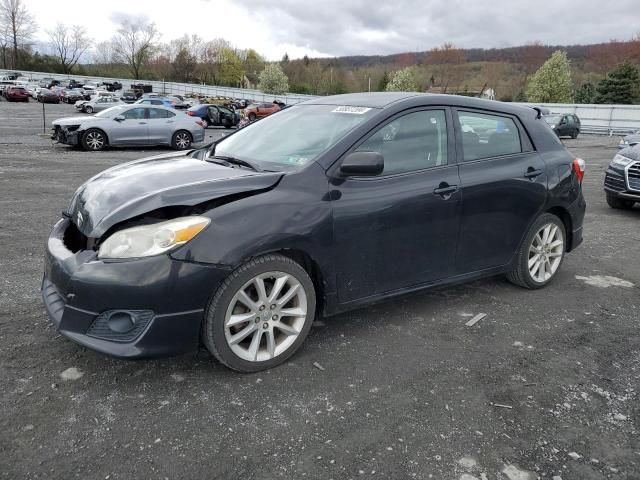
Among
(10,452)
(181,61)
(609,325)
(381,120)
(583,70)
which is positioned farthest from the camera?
(181,61)

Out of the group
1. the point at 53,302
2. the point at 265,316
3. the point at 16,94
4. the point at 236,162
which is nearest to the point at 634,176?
the point at 236,162

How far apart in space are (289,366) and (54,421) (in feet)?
4.23

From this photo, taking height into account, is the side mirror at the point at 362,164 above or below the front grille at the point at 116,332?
above

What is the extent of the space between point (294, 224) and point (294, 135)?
97 centimetres

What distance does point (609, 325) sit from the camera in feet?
13.1

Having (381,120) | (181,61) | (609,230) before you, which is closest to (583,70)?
(181,61)

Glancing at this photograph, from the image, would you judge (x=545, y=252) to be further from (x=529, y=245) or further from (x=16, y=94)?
(x=16, y=94)

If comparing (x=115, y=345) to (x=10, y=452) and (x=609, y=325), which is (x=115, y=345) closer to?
(x=10, y=452)

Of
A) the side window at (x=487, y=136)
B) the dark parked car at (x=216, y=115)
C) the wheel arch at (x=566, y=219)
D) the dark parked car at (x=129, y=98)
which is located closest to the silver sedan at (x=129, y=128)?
the dark parked car at (x=216, y=115)

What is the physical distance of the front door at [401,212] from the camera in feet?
10.9

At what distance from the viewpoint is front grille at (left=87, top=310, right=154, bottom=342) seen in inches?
108

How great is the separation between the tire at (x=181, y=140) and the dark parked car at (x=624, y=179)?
13316mm

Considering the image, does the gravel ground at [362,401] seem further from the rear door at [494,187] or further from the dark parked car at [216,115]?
the dark parked car at [216,115]

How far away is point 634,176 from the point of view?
26.3 feet
